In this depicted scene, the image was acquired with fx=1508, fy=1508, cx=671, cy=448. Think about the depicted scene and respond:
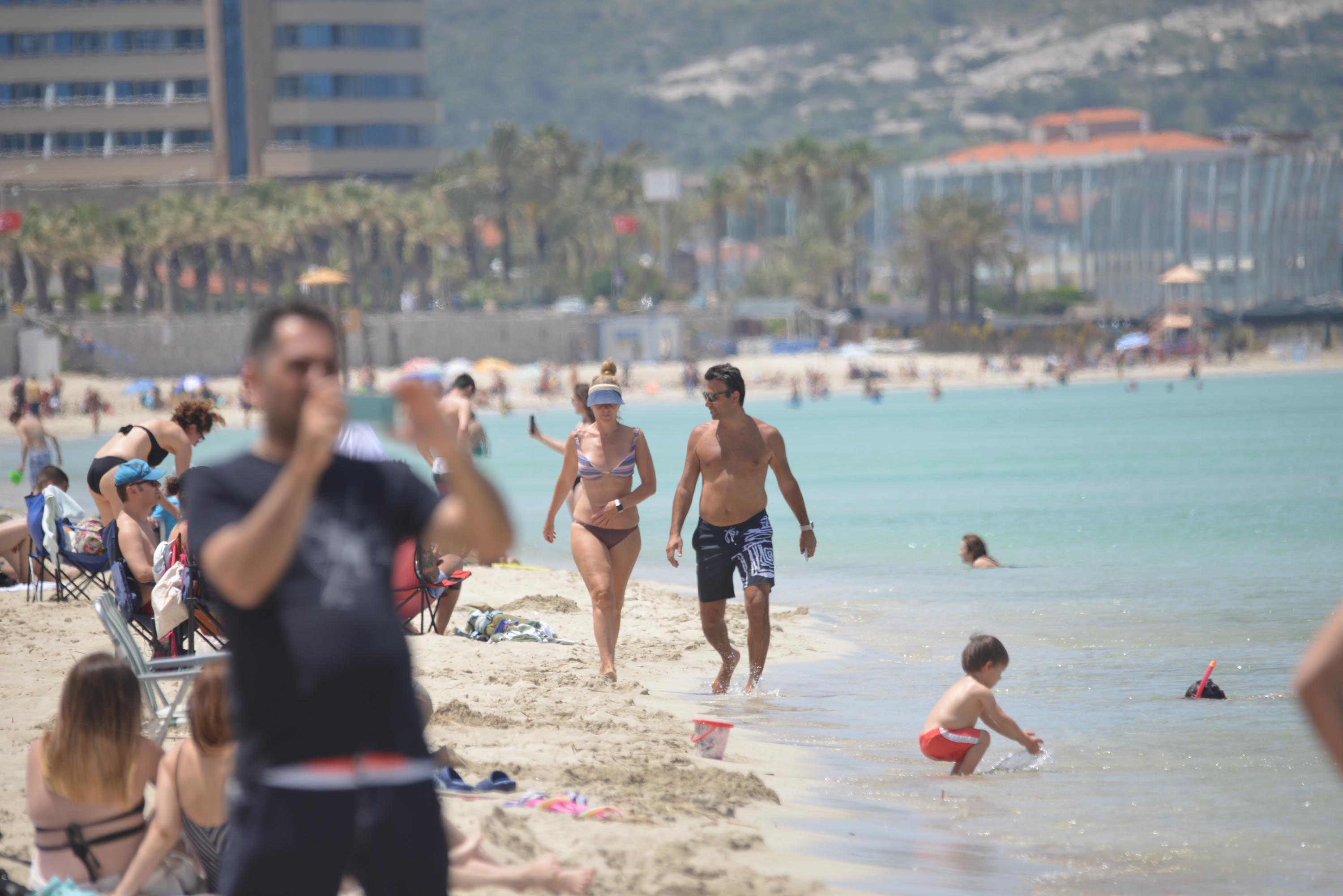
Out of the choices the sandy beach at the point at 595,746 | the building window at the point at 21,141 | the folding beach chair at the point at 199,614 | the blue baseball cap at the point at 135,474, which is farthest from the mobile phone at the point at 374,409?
the building window at the point at 21,141

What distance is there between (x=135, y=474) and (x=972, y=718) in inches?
179

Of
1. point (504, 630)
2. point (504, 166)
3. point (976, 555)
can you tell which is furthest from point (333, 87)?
point (504, 630)

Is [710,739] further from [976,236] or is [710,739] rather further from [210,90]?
[210,90]

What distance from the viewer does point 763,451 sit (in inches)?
318

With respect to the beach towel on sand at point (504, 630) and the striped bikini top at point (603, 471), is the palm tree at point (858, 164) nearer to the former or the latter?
the beach towel on sand at point (504, 630)

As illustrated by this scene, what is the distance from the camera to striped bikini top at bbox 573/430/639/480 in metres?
8.12

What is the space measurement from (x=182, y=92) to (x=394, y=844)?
94042 mm

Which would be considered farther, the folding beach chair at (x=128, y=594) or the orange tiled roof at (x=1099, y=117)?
the orange tiled roof at (x=1099, y=117)

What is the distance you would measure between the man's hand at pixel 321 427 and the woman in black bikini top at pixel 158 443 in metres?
5.96

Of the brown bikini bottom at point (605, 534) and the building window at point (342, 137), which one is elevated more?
the building window at point (342, 137)

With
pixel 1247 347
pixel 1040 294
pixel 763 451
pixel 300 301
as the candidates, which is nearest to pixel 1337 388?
pixel 1247 347

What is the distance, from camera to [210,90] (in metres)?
89.4

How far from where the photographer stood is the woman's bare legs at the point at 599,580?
26.6 feet

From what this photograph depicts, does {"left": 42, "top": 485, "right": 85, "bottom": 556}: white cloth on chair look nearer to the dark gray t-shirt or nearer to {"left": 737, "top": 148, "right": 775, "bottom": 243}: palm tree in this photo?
the dark gray t-shirt
